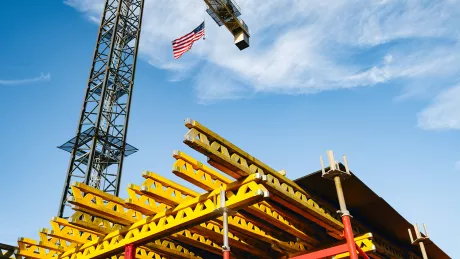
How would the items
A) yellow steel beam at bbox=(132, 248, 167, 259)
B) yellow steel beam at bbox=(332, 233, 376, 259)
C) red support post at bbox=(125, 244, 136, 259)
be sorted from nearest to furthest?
red support post at bbox=(125, 244, 136, 259) → yellow steel beam at bbox=(332, 233, 376, 259) → yellow steel beam at bbox=(132, 248, 167, 259)

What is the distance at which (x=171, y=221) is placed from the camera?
1080 centimetres

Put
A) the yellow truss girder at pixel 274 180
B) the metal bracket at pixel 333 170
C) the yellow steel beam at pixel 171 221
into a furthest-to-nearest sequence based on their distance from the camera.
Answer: the metal bracket at pixel 333 170 < the yellow steel beam at pixel 171 221 < the yellow truss girder at pixel 274 180

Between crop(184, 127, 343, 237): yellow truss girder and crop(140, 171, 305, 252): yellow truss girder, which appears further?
crop(140, 171, 305, 252): yellow truss girder

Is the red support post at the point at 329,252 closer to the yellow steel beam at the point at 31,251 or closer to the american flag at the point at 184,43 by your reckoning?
the yellow steel beam at the point at 31,251

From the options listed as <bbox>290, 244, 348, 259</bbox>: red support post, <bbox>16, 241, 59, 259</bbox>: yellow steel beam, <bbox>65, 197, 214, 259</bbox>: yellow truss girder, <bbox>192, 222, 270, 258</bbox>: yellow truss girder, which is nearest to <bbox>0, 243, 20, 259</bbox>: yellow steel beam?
<bbox>16, 241, 59, 259</bbox>: yellow steel beam

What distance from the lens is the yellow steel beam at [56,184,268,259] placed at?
9.47 m

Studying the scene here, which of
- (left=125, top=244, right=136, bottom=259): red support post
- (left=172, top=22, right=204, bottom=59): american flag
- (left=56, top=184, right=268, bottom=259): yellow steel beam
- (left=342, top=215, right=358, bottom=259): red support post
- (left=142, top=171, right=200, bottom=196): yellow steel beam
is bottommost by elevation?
(left=342, top=215, right=358, bottom=259): red support post

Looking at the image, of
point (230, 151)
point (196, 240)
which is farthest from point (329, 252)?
point (230, 151)

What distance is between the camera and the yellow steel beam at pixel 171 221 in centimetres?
947

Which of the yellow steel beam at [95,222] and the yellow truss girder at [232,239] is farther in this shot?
the yellow truss girder at [232,239]

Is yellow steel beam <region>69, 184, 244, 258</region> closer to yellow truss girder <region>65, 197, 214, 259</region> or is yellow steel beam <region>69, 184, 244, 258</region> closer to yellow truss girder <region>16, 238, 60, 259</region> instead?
yellow truss girder <region>65, 197, 214, 259</region>

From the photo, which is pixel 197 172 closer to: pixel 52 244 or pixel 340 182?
pixel 340 182

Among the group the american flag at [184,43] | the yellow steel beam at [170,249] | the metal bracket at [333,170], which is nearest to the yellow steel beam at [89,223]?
the yellow steel beam at [170,249]

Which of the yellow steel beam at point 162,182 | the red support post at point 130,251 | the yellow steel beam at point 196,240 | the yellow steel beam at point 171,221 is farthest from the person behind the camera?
the yellow steel beam at point 196,240
